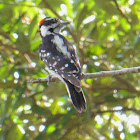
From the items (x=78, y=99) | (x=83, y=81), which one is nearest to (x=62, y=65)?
(x=78, y=99)

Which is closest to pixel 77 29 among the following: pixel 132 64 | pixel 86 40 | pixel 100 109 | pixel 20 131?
pixel 86 40

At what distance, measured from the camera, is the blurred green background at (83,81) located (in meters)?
3.06

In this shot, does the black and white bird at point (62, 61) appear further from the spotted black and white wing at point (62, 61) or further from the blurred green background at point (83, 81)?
the blurred green background at point (83, 81)

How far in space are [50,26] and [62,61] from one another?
0.84 meters

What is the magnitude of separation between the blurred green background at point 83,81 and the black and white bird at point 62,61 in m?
0.24

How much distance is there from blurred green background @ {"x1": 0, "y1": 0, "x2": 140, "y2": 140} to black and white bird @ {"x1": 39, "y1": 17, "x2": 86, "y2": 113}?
9.4 inches

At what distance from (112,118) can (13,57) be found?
50.5 inches

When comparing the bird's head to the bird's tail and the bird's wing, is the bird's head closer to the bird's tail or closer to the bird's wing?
the bird's wing

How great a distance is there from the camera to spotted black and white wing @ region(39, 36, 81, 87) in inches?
94.5

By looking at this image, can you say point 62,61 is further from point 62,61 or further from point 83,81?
point 83,81

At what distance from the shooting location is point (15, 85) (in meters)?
3.11

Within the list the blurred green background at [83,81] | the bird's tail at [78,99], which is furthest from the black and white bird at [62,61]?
the blurred green background at [83,81]

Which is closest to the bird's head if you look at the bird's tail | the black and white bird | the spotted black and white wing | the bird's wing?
the black and white bird

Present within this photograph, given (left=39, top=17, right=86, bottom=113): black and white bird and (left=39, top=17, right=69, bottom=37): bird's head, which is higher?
(left=39, top=17, right=86, bottom=113): black and white bird
